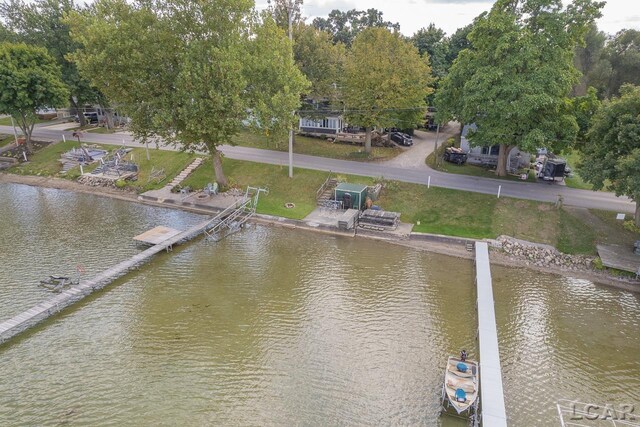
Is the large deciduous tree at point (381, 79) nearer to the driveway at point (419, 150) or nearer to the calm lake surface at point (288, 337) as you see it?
the driveway at point (419, 150)

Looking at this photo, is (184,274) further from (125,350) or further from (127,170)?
(127,170)

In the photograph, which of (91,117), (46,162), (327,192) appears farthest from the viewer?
(91,117)

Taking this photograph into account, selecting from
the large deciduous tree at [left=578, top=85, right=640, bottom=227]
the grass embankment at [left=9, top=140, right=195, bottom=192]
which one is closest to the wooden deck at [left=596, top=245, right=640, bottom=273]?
the large deciduous tree at [left=578, top=85, right=640, bottom=227]

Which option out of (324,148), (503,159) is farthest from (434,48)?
(503,159)

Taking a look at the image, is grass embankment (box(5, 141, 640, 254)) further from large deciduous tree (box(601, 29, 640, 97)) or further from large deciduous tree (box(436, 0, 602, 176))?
large deciduous tree (box(601, 29, 640, 97))

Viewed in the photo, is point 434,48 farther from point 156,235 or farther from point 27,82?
point 27,82

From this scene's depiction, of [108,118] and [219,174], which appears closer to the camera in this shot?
[219,174]

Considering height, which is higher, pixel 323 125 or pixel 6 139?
pixel 323 125

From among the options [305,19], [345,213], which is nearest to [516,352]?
[345,213]
